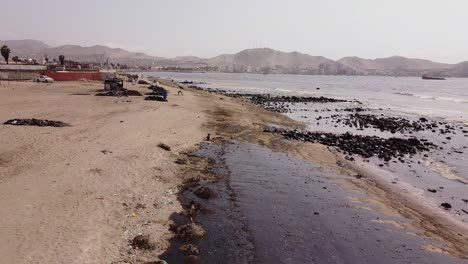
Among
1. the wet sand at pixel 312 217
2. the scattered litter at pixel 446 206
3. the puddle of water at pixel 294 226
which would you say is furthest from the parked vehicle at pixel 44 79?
the scattered litter at pixel 446 206

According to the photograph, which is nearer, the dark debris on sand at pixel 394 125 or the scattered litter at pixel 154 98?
Answer: the dark debris on sand at pixel 394 125

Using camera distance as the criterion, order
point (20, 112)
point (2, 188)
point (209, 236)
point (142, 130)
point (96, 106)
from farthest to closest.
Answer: point (96, 106), point (20, 112), point (142, 130), point (2, 188), point (209, 236)

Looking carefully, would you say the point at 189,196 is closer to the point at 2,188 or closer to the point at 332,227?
the point at 332,227

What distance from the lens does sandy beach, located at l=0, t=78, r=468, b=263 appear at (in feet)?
41.9

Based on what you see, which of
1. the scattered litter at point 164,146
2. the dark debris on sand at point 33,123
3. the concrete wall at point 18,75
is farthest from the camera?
the concrete wall at point 18,75

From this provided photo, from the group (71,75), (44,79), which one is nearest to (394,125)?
(44,79)

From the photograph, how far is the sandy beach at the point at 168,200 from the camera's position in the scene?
1278cm

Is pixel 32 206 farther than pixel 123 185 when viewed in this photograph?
No

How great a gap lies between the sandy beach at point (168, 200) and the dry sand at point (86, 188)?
44 mm

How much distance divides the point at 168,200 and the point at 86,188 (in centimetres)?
343

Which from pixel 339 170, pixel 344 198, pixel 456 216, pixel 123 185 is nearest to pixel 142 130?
pixel 123 185

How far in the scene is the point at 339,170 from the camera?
84.6ft

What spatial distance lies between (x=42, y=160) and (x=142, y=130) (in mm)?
10396

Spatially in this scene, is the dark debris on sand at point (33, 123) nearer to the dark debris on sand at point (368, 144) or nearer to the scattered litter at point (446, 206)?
the dark debris on sand at point (368, 144)
